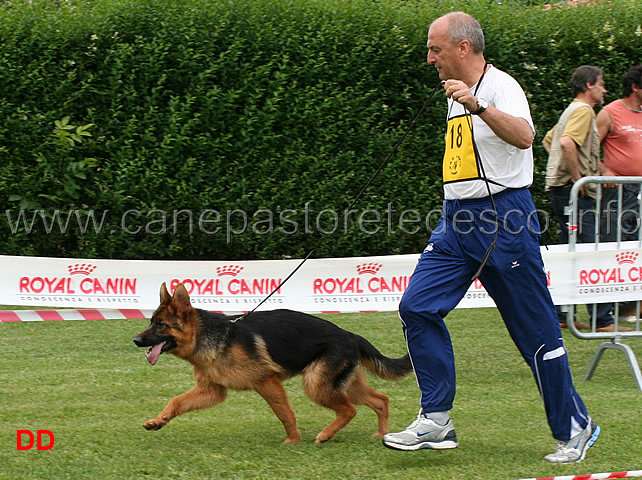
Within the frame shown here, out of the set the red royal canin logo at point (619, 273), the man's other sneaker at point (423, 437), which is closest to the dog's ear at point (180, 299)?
the man's other sneaker at point (423, 437)

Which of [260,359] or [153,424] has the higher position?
[260,359]

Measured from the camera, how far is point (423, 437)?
15.0 feet

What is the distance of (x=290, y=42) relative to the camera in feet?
32.0

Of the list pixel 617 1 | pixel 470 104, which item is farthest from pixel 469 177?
pixel 617 1

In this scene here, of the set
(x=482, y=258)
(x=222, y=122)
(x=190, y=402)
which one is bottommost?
(x=190, y=402)

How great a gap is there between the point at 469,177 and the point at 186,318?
6.35 ft

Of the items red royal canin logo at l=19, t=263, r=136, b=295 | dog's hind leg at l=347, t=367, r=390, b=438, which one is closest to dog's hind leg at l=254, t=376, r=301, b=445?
dog's hind leg at l=347, t=367, r=390, b=438

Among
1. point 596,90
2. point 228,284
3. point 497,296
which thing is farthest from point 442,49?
point 596,90

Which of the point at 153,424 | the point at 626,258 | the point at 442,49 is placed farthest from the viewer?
the point at 626,258

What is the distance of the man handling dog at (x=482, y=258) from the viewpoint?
4.39 meters

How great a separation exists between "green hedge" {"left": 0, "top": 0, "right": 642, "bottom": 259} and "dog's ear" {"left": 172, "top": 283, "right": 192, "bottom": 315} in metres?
4.68

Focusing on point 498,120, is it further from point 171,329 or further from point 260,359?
point 171,329

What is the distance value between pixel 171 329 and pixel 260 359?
1.88 feet

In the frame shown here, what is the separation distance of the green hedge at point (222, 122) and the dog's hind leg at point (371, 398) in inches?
190
